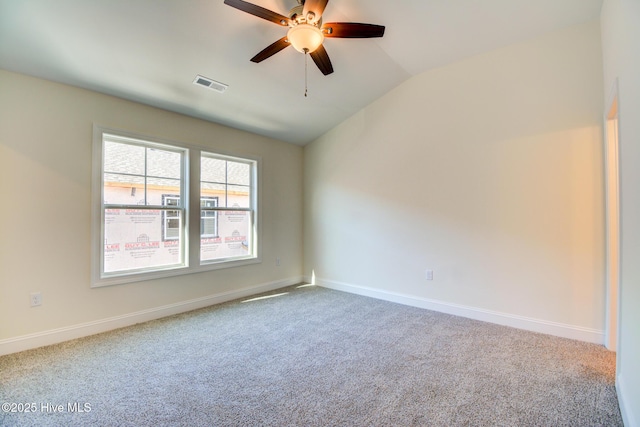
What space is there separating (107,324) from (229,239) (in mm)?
1689

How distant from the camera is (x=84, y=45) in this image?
95.0 inches

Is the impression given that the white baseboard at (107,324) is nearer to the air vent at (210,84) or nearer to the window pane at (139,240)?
the window pane at (139,240)

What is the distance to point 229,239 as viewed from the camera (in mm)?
4227

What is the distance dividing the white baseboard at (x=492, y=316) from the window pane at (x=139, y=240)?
253 cm

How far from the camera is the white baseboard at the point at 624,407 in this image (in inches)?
58.5

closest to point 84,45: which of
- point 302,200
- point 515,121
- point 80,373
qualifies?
point 80,373

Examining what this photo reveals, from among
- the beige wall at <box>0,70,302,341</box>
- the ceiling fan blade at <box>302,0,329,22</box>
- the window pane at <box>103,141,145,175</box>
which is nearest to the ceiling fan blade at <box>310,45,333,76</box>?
the ceiling fan blade at <box>302,0,329,22</box>

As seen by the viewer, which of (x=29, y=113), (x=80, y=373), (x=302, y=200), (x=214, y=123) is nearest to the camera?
(x=80, y=373)

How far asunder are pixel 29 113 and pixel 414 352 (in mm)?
4052

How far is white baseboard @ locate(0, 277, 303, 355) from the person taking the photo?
8.42ft

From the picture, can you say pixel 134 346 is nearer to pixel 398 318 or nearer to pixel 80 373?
pixel 80 373

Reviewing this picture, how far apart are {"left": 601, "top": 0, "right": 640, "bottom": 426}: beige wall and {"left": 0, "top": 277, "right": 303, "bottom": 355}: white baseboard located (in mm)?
3876

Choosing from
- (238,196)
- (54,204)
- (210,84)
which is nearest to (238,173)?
(238,196)

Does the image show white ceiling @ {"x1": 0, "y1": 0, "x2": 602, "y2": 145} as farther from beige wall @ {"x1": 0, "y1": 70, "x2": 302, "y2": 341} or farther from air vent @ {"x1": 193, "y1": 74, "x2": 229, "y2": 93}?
beige wall @ {"x1": 0, "y1": 70, "x2": 302, "y2": 341}
